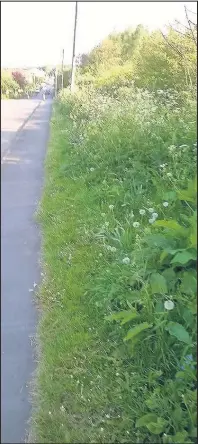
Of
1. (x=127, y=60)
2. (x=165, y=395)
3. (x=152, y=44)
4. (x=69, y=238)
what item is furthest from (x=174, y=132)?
(x=127, y=60)

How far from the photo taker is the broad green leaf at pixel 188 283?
7.25ft

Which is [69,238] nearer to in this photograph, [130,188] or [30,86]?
[130,188]

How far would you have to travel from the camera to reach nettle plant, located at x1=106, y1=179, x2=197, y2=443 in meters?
1.93

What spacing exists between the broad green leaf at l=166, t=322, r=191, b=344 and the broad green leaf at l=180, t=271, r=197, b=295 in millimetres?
187

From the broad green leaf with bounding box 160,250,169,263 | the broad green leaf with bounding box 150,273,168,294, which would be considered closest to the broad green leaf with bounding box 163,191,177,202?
the broad green leaf with bounding box 160,250,169,263

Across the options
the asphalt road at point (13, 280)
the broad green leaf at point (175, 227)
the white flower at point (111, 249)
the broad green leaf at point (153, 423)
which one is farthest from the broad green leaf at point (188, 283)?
the white flower at point (111, 249)

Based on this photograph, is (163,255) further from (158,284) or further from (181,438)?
(181,438)

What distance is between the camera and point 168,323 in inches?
89.7

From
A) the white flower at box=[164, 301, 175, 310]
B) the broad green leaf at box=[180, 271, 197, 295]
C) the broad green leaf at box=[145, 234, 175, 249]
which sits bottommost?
the white flower at box=[164, 301, 175, 310]

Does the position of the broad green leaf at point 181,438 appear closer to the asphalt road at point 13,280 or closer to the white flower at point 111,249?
the asphalt road at point 13,280

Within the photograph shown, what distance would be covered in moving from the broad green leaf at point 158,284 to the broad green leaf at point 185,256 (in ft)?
0.64

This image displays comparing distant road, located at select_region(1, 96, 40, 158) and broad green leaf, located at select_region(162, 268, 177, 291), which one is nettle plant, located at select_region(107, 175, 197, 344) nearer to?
broad green leaf, located at select_region(162, 268, 177, 291)

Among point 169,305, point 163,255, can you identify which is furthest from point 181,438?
point 163,255

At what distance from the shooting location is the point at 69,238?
13.0 feet
